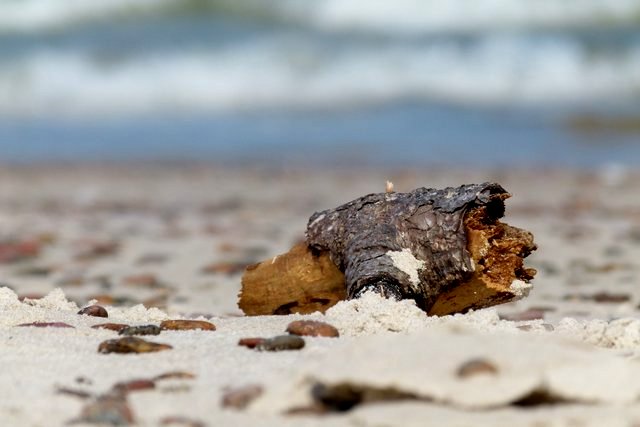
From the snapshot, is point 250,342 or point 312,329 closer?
point 250,342

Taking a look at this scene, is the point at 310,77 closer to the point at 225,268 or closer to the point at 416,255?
the point at 225,268

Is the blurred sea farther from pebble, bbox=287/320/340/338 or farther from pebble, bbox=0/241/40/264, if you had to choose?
pebble, bbox=287/320/340/338

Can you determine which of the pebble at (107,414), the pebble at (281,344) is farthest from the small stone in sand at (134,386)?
the pebble at (281,344)

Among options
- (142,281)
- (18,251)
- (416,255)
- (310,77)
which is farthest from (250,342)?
(310,77)

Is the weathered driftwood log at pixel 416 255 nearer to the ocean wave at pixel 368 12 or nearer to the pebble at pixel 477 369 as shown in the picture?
the pebble at pixel 477 369

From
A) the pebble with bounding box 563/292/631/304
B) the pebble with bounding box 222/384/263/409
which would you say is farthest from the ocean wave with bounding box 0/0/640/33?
the pebble with bounding box 222/384/263/409
